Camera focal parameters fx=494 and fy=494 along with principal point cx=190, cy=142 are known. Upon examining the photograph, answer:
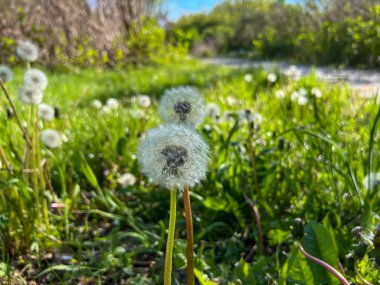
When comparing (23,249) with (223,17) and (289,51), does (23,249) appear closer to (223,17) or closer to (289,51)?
(289,51)

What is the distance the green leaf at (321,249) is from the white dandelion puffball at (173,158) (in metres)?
0.40

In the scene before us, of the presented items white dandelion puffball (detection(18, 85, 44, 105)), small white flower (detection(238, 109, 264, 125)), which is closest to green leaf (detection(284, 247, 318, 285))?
small white flower (detection(238, 109, 264, 125))

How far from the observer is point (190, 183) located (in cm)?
97

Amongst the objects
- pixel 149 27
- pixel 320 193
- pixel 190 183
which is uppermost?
pixel 149 27

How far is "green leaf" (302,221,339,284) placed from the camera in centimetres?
119

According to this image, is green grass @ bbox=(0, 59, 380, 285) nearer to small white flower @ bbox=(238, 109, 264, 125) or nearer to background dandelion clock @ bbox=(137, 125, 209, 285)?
small white flower @ bbox=(238, 109, 264, 125)

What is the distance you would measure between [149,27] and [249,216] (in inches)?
307

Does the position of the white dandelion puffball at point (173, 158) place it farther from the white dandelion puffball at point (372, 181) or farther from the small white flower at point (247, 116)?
the small white flower at point (247, 116)

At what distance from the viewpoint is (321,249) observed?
120 centimetres

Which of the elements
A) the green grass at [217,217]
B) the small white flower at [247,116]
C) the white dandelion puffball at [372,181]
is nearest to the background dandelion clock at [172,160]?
the green grass at [217,217]

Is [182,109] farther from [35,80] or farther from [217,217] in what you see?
[35,80]

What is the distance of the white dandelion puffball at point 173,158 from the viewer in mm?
958

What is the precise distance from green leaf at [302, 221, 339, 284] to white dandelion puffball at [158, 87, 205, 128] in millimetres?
412

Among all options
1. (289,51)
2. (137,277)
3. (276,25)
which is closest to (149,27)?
(289,51)
